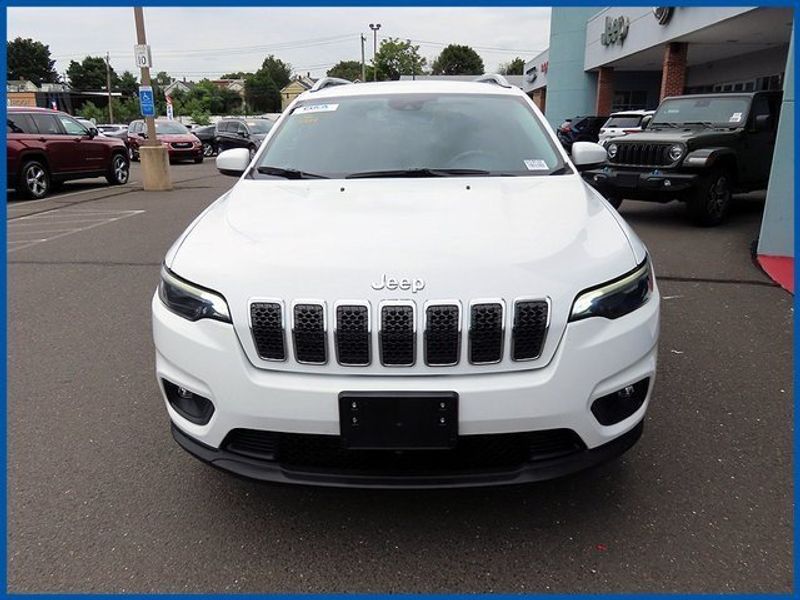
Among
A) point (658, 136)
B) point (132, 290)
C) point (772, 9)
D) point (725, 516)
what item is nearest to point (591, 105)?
point (772, 9)

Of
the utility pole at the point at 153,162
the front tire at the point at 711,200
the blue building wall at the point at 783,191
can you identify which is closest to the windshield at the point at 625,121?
the front tire at the point at 711,200

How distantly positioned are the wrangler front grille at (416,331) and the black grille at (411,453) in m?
0.29

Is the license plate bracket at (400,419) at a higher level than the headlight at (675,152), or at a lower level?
lower

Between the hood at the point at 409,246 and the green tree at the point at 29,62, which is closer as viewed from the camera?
the hood at the point at 409,246

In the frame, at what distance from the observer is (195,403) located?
94.3 inches

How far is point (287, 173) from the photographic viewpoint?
3.45 metres

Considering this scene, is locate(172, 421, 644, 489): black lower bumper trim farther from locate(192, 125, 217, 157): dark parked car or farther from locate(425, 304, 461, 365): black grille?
locate(192, 125, 217, 157): dark parked car

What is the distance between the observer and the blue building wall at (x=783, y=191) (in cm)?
682

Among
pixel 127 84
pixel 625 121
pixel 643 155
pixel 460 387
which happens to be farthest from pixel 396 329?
pixel 127 84

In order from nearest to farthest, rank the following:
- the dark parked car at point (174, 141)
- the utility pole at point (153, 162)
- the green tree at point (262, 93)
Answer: the utility pole at point (153, 162) → the dark parked car at point (174, 141) → the green tree at point (262, 93)

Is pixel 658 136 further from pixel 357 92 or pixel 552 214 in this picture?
pixel 552 214

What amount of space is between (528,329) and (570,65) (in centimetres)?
3497

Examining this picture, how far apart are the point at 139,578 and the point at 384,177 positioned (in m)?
2.09

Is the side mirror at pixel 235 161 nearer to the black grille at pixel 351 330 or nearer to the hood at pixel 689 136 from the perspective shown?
the black grille at pixel 351 330
